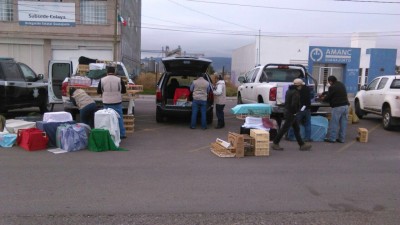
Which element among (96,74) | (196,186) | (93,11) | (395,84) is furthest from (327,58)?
(196,186)

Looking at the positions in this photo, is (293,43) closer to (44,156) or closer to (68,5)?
(68,5)

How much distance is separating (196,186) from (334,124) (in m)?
5.63

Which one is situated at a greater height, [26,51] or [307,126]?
[26,51]

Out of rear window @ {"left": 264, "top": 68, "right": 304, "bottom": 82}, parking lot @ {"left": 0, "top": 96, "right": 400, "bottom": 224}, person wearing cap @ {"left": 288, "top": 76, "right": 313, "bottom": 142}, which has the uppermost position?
rear window @ {"left": 264, "top": 68, "right": 304, "bottom": 82}

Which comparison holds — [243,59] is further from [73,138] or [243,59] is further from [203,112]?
[73,138]

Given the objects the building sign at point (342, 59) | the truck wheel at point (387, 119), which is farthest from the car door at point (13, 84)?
the building sign at point (342, 59)

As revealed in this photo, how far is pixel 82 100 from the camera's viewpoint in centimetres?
1016

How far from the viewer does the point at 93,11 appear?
3225 centimetres

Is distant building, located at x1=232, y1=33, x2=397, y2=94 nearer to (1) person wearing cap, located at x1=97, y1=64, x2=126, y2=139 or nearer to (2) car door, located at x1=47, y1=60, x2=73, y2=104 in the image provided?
(2) car door, located at x1=47, y1=60, x2=73, y2=104

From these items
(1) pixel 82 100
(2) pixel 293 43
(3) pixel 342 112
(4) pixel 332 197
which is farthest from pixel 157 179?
(2) pixel 293 43

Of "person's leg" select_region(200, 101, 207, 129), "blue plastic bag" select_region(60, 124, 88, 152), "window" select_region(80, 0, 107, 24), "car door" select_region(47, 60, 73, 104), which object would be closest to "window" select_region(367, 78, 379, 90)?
"person's leg" select_region(200, 101, 207, 129)

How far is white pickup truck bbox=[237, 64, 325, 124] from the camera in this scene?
1155 centimetres

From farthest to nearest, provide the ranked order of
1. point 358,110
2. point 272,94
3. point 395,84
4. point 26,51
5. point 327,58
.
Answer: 1. point 327,58
2. point 26,51
3. point 358,110
4. point 395,84
5. point 272,94

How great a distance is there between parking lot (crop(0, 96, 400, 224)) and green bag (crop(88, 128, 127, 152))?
31 cm
